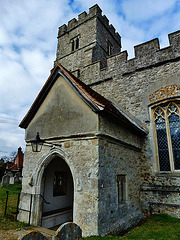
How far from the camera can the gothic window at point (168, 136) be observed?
22.3 ft

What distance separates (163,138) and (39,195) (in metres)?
5.71

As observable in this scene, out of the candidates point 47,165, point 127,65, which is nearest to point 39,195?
point 47,165

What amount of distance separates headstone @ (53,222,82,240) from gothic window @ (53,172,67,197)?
5173 millimetres

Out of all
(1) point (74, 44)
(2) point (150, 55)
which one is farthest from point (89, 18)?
(2) point (150, 55)

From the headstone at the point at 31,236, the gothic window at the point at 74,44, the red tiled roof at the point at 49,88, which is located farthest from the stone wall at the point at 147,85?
the gothic window at the point at 74,44

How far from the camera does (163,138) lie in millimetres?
7211

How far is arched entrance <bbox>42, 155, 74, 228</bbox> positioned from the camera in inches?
259

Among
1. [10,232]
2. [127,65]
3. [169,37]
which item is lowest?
[10,232]

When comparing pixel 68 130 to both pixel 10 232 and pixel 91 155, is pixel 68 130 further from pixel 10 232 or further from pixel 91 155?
pixel 10 232

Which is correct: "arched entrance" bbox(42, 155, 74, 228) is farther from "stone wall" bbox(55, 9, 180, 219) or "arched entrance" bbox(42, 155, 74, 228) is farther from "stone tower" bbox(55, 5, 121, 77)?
"stone tower" bbox(55, 5, 121, 77)

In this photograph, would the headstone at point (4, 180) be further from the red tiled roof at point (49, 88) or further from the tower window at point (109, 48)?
the tower window at point (109, 48)

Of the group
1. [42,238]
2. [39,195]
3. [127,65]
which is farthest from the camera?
[127,65]

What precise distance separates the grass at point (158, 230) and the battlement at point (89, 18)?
15.0 m

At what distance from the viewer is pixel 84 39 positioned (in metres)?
14.1
